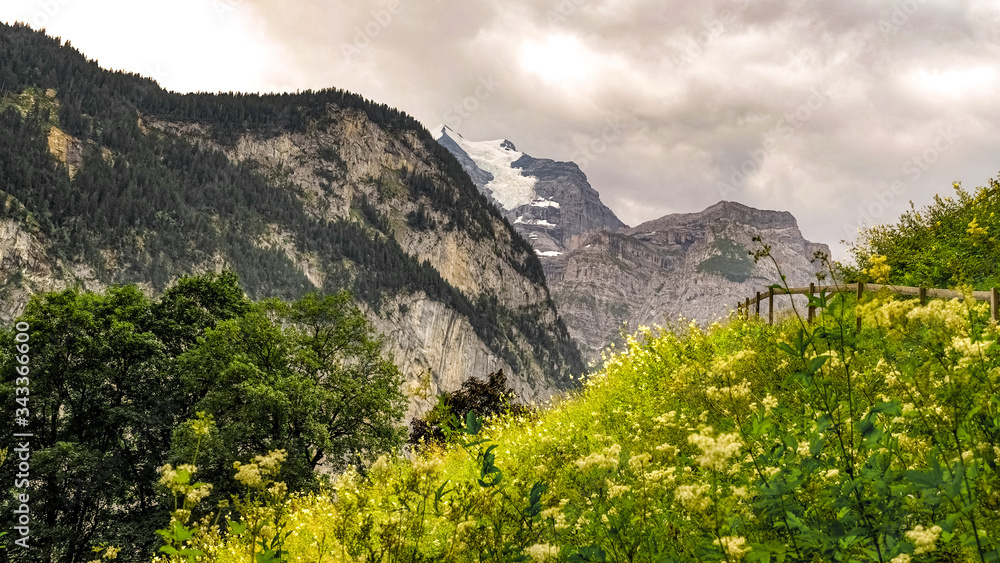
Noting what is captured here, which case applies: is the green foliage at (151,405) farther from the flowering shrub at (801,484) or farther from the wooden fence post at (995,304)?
the wooden fence post at (995,304)

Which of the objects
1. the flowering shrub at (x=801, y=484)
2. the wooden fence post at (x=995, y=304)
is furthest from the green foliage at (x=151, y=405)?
the wooden fence post at (x=995, y=304)

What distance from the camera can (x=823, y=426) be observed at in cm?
270

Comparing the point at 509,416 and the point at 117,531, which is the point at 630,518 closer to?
the point at 509,416

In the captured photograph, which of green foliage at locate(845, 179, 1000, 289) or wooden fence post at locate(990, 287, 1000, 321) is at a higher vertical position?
green foliage at locate(845, 179, 1000, 289)

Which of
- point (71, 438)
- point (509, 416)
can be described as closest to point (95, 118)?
point (71, 438)

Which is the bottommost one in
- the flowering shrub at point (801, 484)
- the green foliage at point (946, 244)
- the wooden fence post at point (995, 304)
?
the flowering shrub at point (801, 484)

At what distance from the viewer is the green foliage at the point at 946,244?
12.8 m

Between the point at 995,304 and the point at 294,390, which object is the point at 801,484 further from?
the point at 294,390

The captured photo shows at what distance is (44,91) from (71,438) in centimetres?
23215

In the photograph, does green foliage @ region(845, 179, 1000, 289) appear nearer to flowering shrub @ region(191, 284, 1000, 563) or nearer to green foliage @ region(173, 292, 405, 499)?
flowering shrub @ region(191, 284, 1000, 563)

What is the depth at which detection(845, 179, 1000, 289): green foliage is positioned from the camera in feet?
42.0

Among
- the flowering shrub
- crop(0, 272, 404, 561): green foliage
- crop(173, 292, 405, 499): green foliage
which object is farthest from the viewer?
crop(173, 292, 405, 499): green foliage

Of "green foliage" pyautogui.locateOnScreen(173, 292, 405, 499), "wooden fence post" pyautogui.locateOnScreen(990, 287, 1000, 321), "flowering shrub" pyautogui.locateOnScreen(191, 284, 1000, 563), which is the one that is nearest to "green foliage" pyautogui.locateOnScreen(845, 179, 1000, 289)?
"wooden fence post" pyautogui.locateOnScreen(990, 287, 1000, 321)

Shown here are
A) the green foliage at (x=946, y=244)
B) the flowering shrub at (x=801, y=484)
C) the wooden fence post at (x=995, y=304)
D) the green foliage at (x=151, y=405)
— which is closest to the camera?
the flowering shrub at (x=801, y=484)
